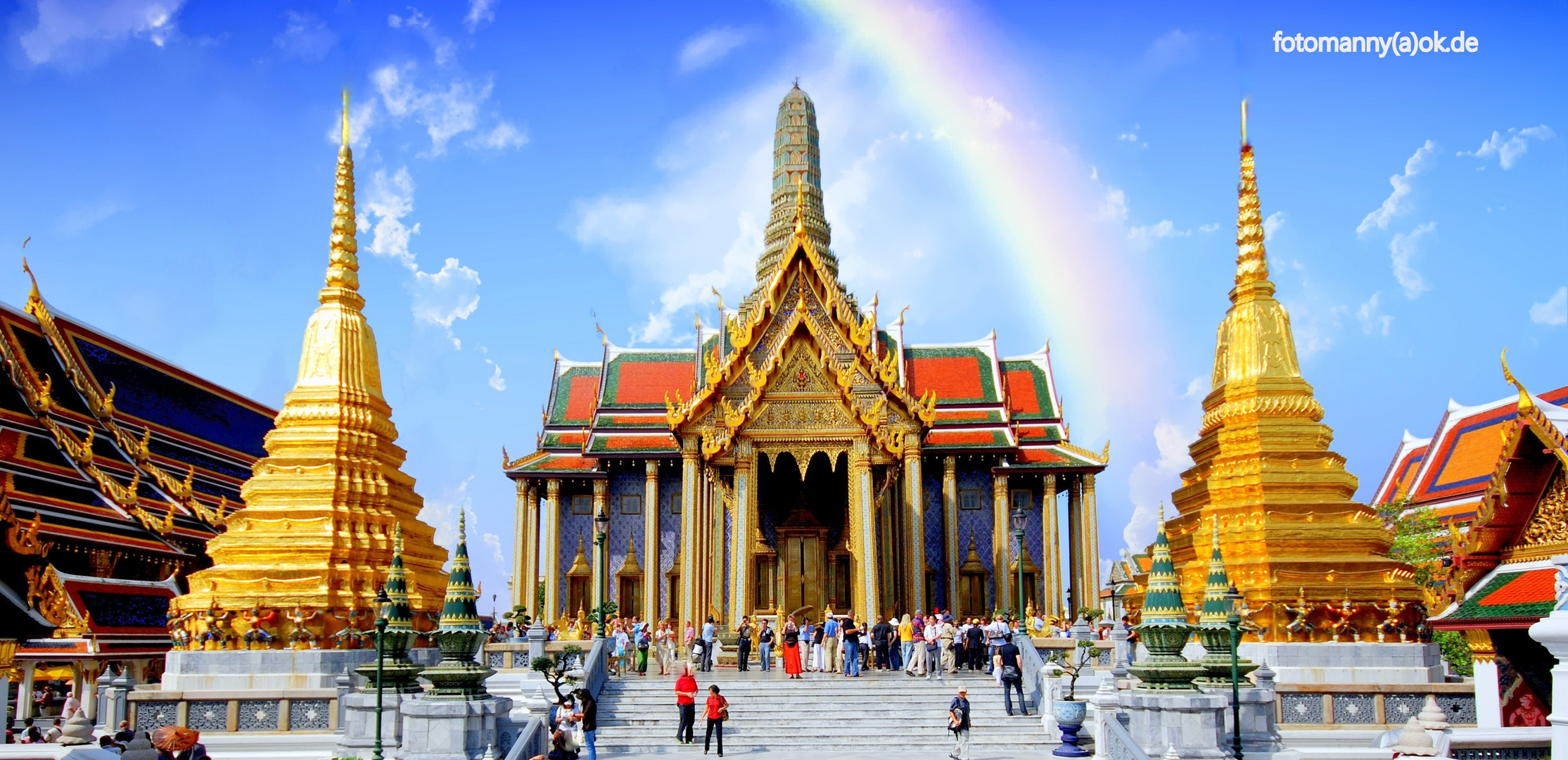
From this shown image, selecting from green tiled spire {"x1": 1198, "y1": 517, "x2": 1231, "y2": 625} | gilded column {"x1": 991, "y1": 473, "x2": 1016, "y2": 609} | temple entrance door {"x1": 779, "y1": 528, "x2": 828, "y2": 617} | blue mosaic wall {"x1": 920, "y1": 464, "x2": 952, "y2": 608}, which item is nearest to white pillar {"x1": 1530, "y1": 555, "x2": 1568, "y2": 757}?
green tiled spire {"x1": 1198, "y1": 517, "x2": 1231, "y2": 625}

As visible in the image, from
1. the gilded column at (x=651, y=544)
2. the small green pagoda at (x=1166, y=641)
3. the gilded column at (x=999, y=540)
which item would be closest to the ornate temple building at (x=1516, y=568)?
the small green pagoda at (x=1166, y=641)

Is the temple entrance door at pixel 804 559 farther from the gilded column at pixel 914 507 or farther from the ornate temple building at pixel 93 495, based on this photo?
the ornate temple building at pixel 93 495

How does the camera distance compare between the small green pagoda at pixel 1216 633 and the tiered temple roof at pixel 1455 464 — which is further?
the tiered temple roof at pixel 1455 464

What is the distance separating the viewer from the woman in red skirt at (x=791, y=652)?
67.6ft

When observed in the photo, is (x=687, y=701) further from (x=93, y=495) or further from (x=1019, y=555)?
(x=1019, y=555)

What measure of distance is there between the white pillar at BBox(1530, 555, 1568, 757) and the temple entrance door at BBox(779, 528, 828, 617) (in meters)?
21.5

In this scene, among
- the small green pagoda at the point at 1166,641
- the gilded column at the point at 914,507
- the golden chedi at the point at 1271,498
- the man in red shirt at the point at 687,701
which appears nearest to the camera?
the small green pagoda at the point at 1166,641

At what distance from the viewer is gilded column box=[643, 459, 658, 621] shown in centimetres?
3108

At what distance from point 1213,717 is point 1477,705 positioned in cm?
705

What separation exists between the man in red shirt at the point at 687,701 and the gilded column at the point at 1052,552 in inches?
691

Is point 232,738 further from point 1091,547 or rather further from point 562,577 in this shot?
point 1091,547

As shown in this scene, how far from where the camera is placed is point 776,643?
25156 mm

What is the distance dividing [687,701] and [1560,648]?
10457mm

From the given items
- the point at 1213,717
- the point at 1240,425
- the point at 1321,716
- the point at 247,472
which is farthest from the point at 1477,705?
the point at 247,472
